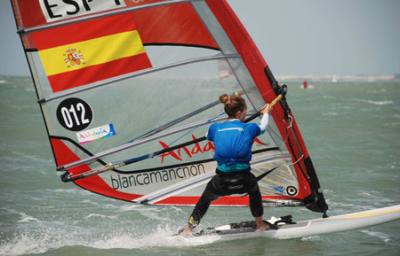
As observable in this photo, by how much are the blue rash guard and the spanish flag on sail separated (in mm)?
818

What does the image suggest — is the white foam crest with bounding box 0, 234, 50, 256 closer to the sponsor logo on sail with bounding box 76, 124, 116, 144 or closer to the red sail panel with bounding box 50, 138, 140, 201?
the red sail panel with bounding box 50, 138, 140, 201

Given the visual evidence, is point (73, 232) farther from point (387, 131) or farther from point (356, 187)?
point (387, 131)

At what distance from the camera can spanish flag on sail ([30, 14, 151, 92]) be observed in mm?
4219

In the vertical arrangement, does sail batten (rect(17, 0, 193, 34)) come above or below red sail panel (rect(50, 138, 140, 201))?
above

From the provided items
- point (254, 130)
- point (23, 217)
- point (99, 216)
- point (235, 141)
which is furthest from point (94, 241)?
point (254, 130)

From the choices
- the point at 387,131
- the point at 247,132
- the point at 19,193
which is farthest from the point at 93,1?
the point at 387,131

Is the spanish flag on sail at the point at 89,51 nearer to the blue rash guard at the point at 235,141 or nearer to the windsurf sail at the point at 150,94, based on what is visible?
the windsurf sail at the point at 150,94

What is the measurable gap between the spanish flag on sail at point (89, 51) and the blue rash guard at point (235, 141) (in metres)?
0.82

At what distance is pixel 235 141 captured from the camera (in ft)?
13.7

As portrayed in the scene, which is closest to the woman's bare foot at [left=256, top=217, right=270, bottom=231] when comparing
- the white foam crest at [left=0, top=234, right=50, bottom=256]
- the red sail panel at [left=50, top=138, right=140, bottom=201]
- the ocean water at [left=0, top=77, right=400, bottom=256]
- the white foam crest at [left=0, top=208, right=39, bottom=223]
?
the ocean water at [left=0, top=77, right=400, bottom=256]

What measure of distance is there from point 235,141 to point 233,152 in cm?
9

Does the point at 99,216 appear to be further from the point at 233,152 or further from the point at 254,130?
the point at 254,130

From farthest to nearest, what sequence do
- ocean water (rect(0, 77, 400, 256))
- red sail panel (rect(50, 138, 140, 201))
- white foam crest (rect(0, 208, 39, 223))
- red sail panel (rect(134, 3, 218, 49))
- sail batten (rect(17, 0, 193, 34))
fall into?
1. white foam crest (rect(0, 208, 39, 223))
2. ocean water (rect(0, 77, 400, 256))
3. red sail panel (rect(50, 138, 140, 201))
4. red sail panel (rect(134, 3, 218, 49))
5. sail batten (rect(17, 0, 193, 34))

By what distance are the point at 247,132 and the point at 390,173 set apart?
5721mm
